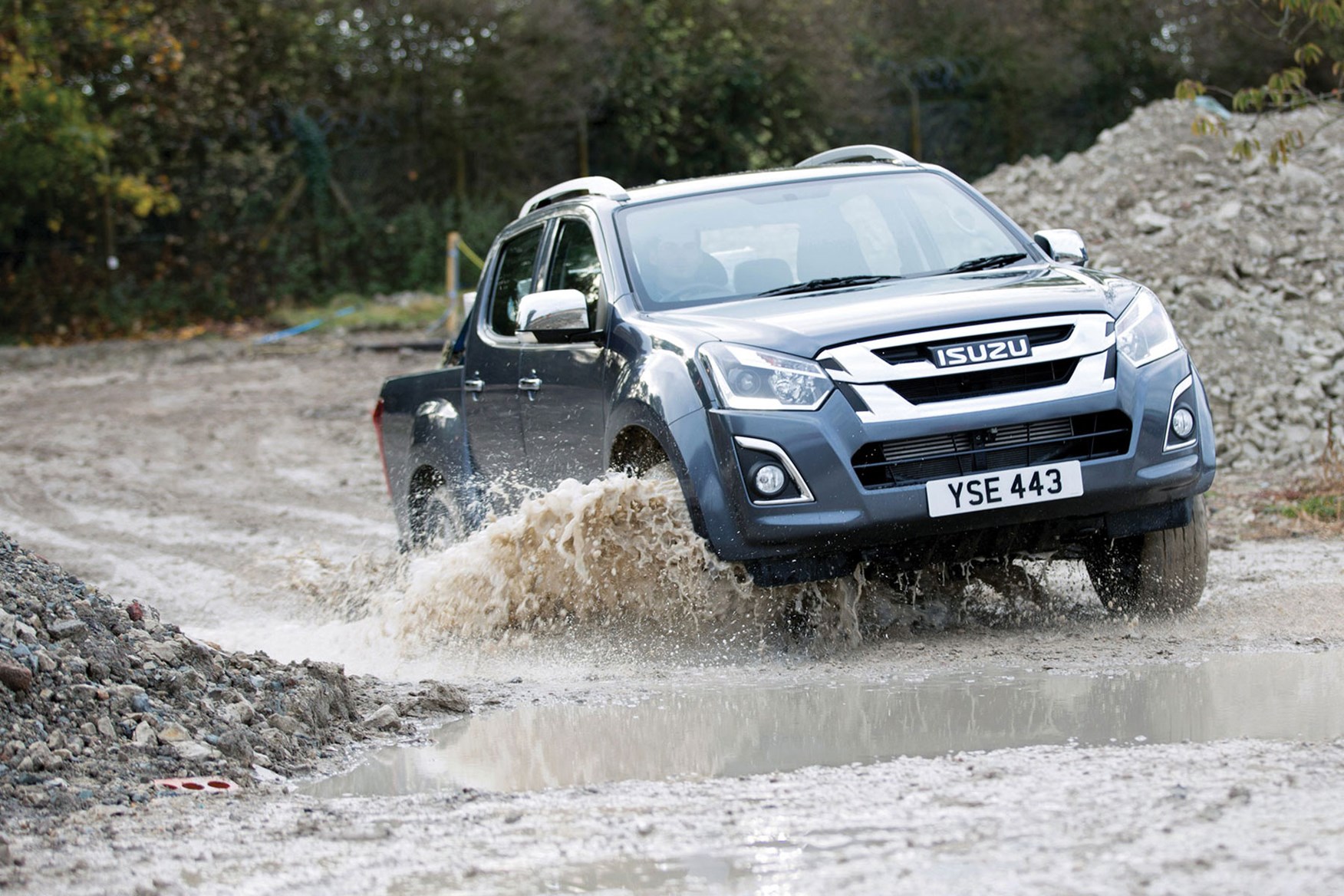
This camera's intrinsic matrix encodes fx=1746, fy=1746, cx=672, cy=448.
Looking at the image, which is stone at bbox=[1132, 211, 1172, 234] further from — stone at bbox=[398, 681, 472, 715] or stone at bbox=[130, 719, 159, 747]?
stone at bbox=[130, 719, 159, 747]

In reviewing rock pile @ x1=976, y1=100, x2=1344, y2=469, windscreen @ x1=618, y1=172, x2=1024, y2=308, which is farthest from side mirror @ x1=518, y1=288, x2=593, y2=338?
rock pile @ x1=976, y1=100, x2=1344, y2=469

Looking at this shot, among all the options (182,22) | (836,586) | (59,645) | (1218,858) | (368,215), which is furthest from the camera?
(368,215)

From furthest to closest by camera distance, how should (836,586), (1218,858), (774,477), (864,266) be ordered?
(864,266), (836,586), (774,477), (1218,858)

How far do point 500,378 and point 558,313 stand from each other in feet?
3.14

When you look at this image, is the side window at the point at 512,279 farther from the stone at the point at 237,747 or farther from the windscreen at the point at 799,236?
the stone at the point at 237,747

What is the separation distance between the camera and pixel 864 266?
6723 millimetres

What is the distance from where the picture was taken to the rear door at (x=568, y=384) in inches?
258

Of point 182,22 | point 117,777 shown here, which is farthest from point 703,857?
point 182,22

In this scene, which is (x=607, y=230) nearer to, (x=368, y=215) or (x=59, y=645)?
(x=59, y=645)

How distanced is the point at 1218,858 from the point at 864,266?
12.3ft

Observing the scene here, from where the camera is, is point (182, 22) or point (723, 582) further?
point (182, 22)

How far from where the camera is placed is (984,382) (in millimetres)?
5695

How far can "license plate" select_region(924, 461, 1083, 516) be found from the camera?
18.4 feet

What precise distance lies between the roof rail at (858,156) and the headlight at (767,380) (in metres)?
2.10
